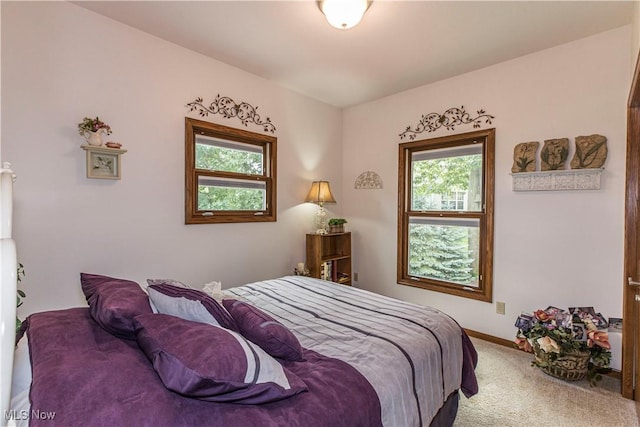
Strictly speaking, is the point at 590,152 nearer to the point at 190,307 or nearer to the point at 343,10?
the point at 343,10

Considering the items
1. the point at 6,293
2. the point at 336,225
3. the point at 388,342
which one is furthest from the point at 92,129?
the point at 336,225

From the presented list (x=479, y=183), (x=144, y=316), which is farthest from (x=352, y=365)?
(x=479, y=183)

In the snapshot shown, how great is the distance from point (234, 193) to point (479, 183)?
8.37 ft

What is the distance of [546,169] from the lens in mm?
2684

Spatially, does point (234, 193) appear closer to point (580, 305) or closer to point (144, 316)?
point (144, 316)

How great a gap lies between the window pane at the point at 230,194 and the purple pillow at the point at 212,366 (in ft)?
6.56

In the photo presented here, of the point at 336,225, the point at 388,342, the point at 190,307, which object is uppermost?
the point at 336,225

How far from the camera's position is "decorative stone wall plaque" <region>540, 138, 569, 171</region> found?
102 inches

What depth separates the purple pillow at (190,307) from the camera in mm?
1245

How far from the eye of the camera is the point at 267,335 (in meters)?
1.22

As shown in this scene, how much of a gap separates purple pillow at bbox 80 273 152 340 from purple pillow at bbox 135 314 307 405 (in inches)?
6.6

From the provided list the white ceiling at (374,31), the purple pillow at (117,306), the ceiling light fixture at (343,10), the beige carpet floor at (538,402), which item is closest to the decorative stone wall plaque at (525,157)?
the white ceiling at (374,31)

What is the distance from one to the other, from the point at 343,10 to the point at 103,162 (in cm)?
201

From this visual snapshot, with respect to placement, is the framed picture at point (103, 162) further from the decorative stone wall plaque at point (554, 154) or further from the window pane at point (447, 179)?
the decorative stone wall plaque at point (554, 154)
